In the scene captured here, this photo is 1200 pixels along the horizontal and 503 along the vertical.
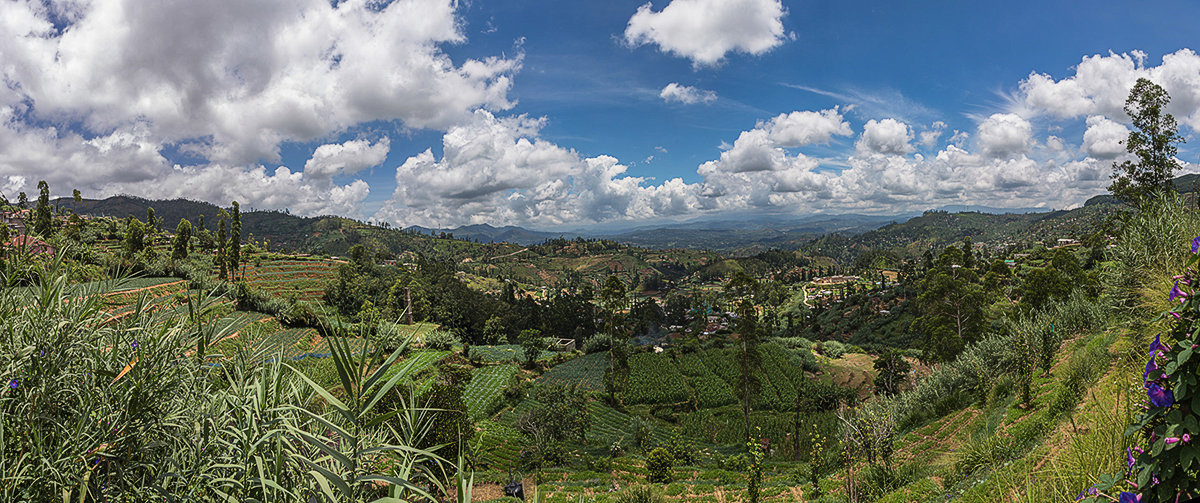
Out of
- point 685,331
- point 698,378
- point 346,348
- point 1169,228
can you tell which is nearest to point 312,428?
point 346,348

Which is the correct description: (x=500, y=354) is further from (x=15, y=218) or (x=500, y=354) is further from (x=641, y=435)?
(x=15, y=218)

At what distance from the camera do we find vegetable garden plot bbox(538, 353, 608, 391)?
148 ft

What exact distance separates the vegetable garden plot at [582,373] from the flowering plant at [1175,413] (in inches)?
1665

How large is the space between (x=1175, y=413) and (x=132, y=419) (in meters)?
5.90

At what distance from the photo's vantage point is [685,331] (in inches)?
3457

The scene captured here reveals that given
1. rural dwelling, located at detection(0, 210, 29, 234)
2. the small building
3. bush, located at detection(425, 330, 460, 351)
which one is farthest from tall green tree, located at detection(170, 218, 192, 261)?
the small building

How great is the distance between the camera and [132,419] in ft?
9.34

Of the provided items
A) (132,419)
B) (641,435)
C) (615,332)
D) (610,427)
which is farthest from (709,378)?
(132,419)

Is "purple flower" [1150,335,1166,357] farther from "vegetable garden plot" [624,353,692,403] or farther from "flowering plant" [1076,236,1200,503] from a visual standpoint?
"vegetable garden plot" [624,353,692,403]

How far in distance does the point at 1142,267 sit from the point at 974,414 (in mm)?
5916

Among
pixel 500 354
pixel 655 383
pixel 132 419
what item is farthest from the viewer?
pixel 500 354

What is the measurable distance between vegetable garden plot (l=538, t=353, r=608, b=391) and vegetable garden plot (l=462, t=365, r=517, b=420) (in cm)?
406

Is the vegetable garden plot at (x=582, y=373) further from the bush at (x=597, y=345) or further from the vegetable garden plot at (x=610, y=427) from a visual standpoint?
the vegetable garden plot at (x=610, y=427)

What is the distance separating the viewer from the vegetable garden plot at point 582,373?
45006mm
